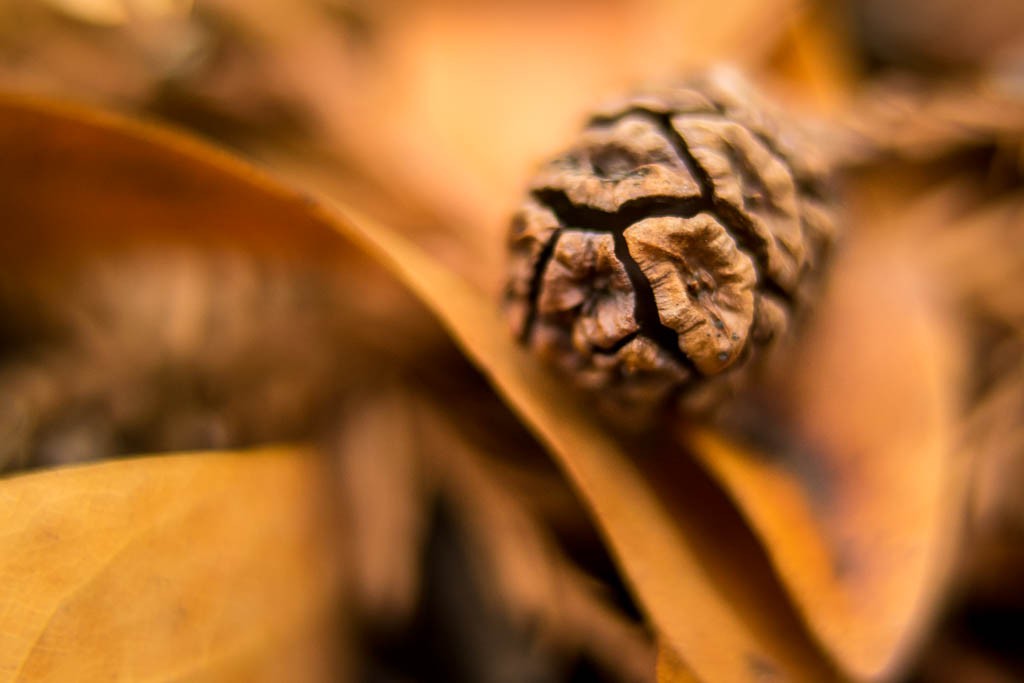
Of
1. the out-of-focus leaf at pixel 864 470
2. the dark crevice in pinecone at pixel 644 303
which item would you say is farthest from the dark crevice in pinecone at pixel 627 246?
the out-of-focus leaf at pixel 864 470

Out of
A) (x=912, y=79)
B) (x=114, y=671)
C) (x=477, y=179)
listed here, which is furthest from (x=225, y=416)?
(x=912, y=79)

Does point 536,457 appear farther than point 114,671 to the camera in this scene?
Yes

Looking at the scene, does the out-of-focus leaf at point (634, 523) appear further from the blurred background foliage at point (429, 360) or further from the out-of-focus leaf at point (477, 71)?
the out-of-focus leaf at point (477, 71)

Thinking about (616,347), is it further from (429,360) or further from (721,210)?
(429,360)

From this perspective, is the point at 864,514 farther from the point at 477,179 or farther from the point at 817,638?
the point at 477,179

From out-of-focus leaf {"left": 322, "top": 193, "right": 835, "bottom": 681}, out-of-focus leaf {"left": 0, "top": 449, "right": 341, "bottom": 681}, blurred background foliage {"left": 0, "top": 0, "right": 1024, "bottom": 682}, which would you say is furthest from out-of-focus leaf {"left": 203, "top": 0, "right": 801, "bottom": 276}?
out-of-focus leaf {"left": 0, "top": 449, "right": 341, "bottom": 681}

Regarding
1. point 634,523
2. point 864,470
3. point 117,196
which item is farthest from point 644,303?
point 117,196
